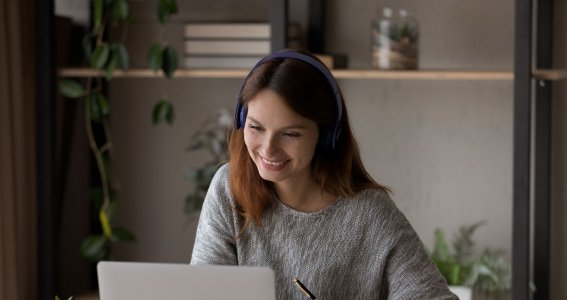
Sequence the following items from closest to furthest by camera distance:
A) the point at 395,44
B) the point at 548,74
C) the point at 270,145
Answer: the point at 270,145
the point at 548,74
the point at 395,44

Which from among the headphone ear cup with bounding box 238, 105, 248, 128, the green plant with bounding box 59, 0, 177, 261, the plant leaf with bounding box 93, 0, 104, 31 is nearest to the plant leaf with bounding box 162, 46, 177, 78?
the green plant with bounding box 59, 0, 177, 261

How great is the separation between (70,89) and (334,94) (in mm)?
1800

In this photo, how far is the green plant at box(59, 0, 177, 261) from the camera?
3.19 m

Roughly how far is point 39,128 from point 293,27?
922 millimetres

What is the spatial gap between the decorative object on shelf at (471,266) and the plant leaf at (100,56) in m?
1.26

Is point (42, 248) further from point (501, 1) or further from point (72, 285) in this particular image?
point (501, 1)

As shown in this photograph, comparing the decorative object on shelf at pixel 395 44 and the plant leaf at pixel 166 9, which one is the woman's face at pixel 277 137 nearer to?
the decorative object on shelf at pixel 395 44

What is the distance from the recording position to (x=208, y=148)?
139 inches

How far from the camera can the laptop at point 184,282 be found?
1441 mm

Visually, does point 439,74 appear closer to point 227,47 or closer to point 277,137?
point 227,47

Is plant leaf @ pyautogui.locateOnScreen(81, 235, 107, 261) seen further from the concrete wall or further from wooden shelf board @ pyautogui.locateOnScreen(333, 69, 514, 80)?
the concrete wall

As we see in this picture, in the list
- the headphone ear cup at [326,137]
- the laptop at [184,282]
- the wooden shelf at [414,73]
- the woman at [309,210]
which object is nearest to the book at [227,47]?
Answer: the wooden shelf at [414,73]

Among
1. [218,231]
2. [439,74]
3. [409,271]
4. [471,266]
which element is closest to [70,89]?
[439,74]

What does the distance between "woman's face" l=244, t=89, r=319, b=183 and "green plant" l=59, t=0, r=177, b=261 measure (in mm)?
1564
